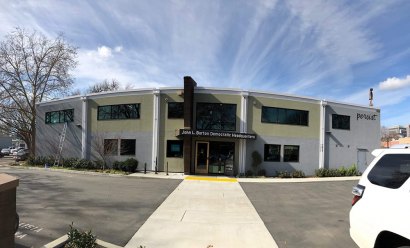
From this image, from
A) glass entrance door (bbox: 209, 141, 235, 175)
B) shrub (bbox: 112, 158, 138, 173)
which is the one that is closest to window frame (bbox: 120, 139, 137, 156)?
shrub (bbox: 112, 158, 138, 173)

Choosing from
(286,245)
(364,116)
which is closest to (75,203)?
(286,245)

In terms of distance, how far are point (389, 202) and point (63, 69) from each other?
37699mm

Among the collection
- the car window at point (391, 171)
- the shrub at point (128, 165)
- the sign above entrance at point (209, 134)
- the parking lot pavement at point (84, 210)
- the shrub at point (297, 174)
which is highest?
the sign above entrance at point (209, 134)

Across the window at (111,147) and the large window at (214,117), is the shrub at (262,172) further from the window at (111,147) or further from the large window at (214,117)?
the window at (111,147)

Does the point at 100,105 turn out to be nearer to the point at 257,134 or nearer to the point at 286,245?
the point at 257,134

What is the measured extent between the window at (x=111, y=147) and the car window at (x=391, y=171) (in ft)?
70.2

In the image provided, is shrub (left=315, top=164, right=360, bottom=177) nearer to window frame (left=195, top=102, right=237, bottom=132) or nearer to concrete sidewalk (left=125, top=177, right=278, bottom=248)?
window frame (left=195, top=102, right=237, bottom=132)

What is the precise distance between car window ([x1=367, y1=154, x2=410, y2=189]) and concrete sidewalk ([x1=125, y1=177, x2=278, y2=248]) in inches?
127

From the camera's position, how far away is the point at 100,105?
25.3 metres

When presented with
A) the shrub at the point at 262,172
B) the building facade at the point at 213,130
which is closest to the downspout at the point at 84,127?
the building facade at the point at 213,130

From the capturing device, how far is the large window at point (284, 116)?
23.5 metres

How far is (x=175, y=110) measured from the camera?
2314 centimetres

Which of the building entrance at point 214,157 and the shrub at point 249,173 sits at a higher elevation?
the building entrance at point 214,157

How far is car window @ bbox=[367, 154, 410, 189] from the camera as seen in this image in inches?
155
